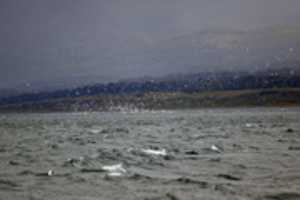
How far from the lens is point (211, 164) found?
50.3 ft

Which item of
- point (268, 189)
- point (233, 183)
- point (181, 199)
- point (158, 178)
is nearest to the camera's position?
point (181, 199)

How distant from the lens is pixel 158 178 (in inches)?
486

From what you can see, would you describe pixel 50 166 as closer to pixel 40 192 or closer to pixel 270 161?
pixel 40 192

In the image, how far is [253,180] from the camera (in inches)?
461

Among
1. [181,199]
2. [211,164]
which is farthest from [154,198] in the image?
[211,164]

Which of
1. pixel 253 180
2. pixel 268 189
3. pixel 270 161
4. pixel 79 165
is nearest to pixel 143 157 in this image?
pixel 79 165

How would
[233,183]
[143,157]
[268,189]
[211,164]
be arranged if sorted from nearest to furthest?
[268,189] → [233,183] → [211,164] → [143,157]

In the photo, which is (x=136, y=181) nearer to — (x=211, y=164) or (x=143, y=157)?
(x=211, y=164)

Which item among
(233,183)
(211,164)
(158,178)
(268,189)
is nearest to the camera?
(268,189)

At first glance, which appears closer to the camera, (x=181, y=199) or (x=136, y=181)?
(x=181, y=199)

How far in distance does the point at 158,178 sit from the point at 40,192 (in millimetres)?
3368

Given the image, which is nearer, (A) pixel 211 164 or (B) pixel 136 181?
(B) pixel 136 181

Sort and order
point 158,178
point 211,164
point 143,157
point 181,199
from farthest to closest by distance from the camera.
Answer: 1. point 143,157
2. point 211,164
3. point 158,178
4. point 181,199

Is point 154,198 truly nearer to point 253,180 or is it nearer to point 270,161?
point 253,180
